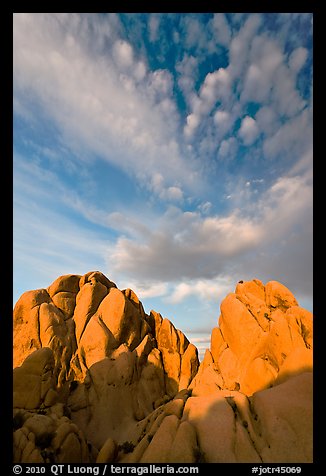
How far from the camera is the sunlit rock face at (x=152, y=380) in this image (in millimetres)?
24375

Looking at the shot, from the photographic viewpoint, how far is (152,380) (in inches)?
2079

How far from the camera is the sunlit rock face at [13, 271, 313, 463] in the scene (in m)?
24.4

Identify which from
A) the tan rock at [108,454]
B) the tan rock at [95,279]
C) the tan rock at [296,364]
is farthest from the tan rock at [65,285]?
the tan rock at [296,364]

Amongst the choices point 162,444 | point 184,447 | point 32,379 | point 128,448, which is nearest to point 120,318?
point 32,379

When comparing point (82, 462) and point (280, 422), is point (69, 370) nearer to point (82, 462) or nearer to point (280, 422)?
point (82, 462)

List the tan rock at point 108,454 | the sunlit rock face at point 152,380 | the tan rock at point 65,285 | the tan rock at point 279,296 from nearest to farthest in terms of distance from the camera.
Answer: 1. the sunlit rock face at point 152,380
2. the tan rock at point 108,454
3. the tan rock at point 279,296
4. the tan rock at point 65,285

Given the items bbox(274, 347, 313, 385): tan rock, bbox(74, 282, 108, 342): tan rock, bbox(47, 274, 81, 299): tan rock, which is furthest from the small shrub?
bbox(47, 274, 81, 299): tan rock

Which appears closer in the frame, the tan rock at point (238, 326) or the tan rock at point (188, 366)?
the tan rock at point (238, 326)

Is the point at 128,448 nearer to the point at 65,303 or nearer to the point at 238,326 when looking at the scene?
the point at 238,326

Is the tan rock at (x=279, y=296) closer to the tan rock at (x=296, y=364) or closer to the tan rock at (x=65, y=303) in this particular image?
the tan rock at (x=296, y=364)

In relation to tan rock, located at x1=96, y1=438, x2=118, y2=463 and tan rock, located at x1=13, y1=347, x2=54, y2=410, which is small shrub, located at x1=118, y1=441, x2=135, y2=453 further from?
tan rock, located at x1=13, y1=347, x2=54, y2=410
